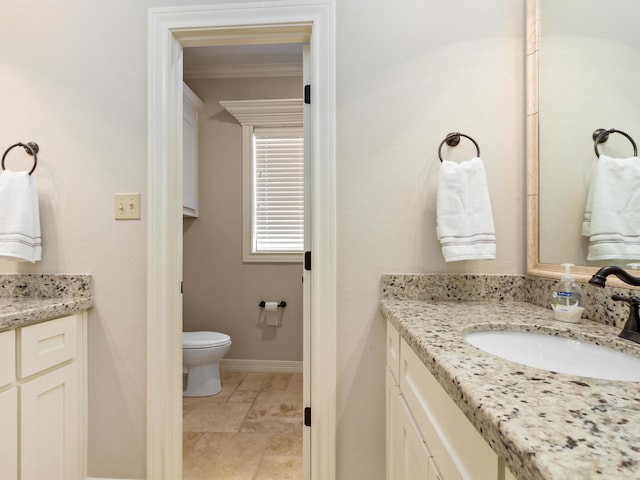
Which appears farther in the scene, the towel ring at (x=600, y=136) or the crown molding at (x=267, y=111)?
the crown molding at (x=267, y=111)

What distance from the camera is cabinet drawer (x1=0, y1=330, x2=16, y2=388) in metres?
1.09

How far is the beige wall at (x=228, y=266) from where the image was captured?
2934 mm

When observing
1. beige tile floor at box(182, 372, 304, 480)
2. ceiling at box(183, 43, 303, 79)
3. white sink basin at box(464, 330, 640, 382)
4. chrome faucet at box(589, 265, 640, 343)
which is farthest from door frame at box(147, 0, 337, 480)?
ceiling at box(183, 43, 303, 79)

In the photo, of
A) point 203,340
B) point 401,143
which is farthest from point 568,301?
point 203,340

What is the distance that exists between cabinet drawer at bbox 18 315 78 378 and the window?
5.34 ft

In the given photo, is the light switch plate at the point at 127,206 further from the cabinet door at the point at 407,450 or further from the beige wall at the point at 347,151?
the cabinet door at the point at 407,450

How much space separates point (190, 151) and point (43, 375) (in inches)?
77.7

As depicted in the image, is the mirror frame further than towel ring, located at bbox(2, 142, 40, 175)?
No

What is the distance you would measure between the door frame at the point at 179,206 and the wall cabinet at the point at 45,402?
0.96 feet

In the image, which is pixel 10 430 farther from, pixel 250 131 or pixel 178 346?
pixel 250 131

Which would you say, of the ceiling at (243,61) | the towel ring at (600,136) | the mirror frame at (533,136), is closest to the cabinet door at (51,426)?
the mirror frame at (533,136)

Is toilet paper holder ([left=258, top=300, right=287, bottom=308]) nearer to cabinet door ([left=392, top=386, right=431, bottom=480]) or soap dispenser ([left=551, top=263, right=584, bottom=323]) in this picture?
cabinet door ([left=392, top=386, right=431, bottom=480])

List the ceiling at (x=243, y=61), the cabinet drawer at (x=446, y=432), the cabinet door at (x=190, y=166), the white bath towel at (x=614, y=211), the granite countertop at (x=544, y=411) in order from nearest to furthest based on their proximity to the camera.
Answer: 1. the granite countertop at (x=544, y=411)
2. the cabinet drawer at (x=446, y=432)
3. the white bath towel at (x=614, y=211)
4. the ceiling at (x=243, y=61)
5. the cabinet door at (x=190, y=166)

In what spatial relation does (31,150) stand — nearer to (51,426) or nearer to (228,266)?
(51,426)
